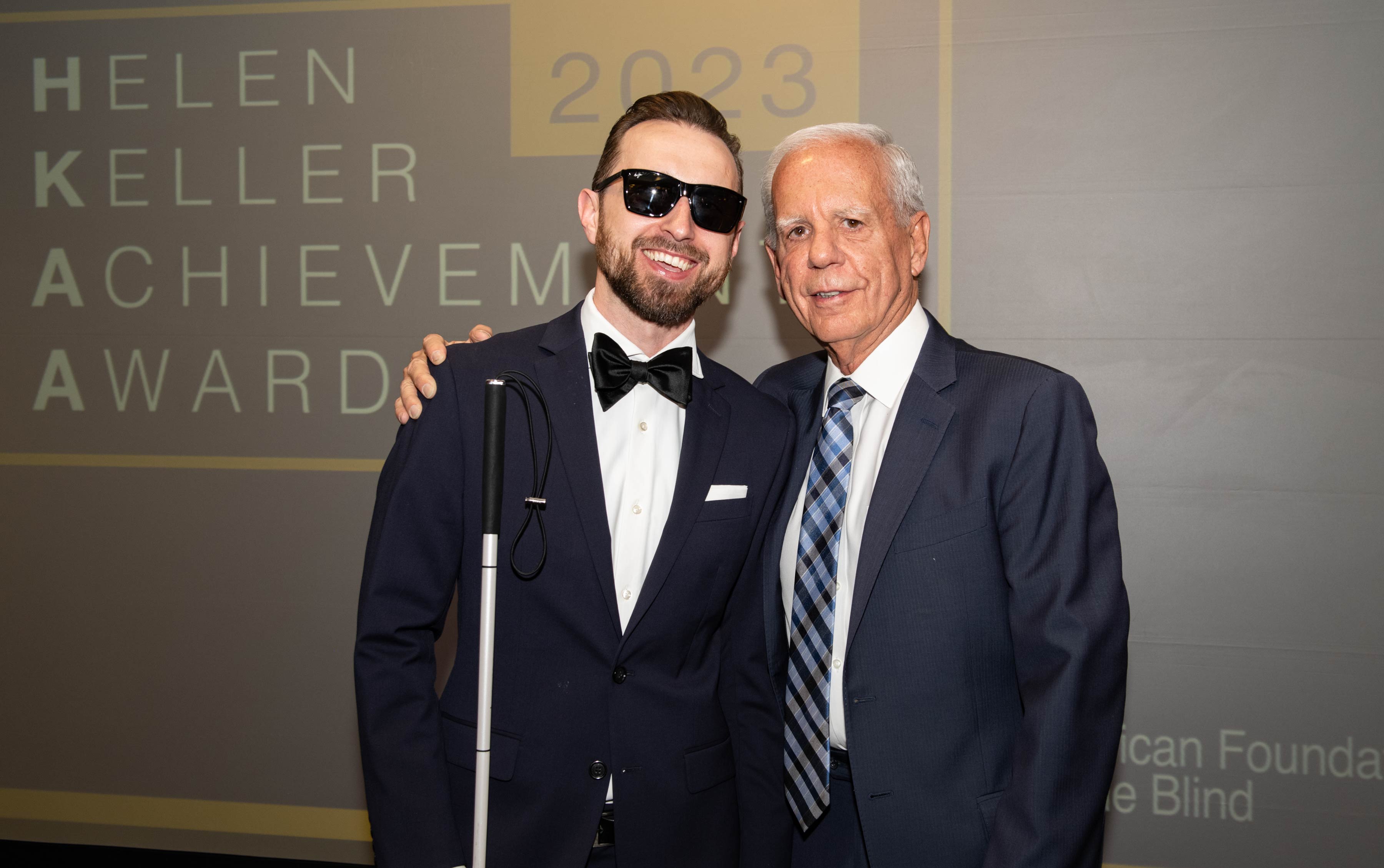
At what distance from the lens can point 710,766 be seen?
1847 millimetres

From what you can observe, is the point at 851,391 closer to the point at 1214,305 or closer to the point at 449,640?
the point at 1214,305

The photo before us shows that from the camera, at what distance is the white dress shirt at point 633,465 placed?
1836 mm

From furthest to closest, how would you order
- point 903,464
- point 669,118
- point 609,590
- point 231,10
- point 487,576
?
point 231,10 → point 669,118 → point 903,464 → point 609,590 → point 487,576

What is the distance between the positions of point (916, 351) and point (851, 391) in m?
0.16

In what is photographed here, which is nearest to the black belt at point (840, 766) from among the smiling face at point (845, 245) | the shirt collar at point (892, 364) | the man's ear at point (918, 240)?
the shirt collar at point (892, 364)

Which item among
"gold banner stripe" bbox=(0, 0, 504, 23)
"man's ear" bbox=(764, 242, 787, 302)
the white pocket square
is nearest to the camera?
the white pocket square

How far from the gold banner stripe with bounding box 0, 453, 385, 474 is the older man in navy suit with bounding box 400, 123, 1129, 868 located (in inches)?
73.6

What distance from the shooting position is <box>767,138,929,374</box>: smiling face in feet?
6.60

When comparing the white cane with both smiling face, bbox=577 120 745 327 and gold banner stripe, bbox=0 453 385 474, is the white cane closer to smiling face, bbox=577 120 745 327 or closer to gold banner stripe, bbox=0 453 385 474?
smiling face, bbox=577 120 745 327

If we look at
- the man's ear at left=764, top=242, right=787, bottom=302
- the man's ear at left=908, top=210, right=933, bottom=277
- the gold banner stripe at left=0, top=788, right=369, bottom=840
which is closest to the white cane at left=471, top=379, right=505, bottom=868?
the man's ear at left=764, top=242, right=787, bottom=302

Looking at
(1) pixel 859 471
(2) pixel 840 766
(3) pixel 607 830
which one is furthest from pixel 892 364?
(3) pixel 607 830

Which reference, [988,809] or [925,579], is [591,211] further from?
[988,809]

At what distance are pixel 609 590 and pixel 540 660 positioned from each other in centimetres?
19

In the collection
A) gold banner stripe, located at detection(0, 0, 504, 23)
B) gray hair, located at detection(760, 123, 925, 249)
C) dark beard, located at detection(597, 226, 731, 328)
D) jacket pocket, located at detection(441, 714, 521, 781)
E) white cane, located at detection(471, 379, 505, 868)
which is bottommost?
jacket pocket, located at detection(441, 714, 521, 781)
